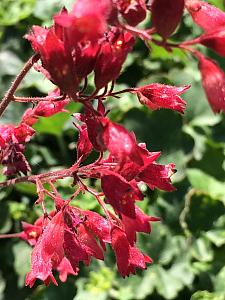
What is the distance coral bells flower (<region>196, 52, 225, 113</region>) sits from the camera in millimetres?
890

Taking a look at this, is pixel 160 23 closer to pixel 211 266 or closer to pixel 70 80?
pixel 70 80

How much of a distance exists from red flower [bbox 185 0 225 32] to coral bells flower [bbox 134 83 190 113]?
0.22 meters

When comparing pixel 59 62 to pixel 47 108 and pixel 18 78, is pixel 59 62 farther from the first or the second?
pixel 47 108

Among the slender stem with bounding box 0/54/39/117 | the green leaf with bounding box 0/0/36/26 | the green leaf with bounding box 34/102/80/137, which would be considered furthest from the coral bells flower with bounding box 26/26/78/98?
the green leaf with bounding box 0/0/36/26

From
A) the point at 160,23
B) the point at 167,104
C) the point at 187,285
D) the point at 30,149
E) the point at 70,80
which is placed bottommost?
the point at 187,285

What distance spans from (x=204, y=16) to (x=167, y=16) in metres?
0.09

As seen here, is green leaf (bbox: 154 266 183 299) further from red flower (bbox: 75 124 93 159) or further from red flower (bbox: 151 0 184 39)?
red flower (bbox: 151 0 184 39)

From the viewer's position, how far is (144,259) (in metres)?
1.27

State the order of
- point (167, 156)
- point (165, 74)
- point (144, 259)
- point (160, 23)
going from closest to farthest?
point (160, 23) < point (144, 259) < point (167, 156) < point (165, 74)

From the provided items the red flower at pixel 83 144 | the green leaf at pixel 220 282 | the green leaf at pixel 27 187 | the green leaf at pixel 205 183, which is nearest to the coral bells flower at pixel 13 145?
the red flower at pixel 83 144

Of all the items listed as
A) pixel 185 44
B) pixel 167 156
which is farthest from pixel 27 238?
pixel 167 156

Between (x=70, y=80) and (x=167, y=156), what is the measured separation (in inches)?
69.2

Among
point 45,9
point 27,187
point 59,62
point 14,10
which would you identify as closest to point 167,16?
point 59,62

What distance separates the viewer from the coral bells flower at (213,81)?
35.0 inches
